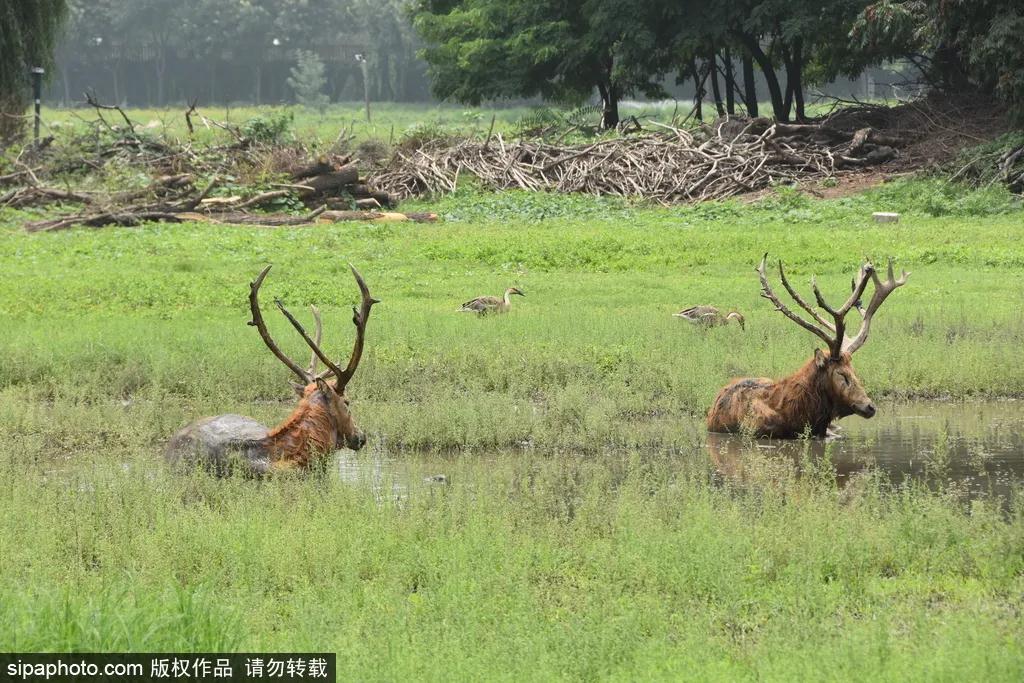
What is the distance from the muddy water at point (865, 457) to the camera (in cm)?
966

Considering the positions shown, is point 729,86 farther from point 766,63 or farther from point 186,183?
point 186,183

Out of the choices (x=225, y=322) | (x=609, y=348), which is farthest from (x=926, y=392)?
(x=225, y=322)

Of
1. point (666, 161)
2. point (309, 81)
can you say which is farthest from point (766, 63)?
point (309, 81)

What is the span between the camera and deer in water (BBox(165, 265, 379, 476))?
9180mm

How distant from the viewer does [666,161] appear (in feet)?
103

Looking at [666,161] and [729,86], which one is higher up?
[729,86]

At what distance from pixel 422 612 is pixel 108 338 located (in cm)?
858

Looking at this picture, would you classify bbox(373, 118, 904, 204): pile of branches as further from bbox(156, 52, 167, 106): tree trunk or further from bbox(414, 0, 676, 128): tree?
bbox(156, 52, 167, 106): tree trunk

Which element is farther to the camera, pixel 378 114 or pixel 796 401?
pixel 378 114

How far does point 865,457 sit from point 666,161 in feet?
69.8

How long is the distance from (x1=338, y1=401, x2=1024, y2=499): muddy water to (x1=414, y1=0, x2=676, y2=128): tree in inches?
1022

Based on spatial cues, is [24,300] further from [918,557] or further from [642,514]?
[918,557]

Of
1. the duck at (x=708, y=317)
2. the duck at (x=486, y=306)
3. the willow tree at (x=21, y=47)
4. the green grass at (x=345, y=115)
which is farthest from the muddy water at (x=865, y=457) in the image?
the green grass at (x=345, y=115)

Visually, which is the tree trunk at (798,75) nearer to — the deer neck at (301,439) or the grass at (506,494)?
the grass at (506,494)
